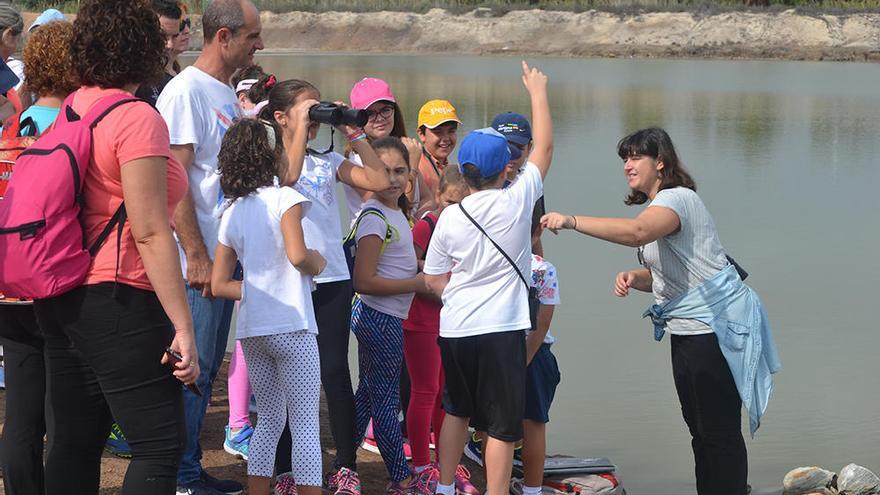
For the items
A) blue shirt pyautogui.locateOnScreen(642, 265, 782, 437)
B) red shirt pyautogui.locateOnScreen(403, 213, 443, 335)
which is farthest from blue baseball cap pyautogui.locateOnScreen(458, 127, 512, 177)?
blue shirt pyautogui.locateOnScreen(642, 265, 782, 437)

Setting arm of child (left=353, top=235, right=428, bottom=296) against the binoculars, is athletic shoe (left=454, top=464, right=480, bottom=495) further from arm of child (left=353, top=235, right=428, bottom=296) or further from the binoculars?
the binoculars

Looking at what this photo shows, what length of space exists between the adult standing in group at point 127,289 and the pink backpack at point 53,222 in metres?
0.03

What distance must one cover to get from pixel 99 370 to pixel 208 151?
3.48 feet

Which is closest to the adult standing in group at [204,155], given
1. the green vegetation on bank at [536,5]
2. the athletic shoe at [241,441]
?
the athletic shoe at [241,441]

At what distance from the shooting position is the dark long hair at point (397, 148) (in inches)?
161

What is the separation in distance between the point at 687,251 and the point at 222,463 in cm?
173

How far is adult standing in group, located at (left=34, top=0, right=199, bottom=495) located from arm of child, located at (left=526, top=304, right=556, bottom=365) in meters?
1.47

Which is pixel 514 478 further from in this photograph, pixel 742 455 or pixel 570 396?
pixel 570 396

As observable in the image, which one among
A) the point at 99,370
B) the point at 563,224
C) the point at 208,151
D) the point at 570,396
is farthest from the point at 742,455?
the point at 99,370

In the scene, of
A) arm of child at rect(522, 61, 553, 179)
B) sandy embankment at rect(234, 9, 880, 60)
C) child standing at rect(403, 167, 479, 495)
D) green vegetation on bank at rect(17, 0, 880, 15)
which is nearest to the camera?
arm of child at rect(522, 61, 553, 179)

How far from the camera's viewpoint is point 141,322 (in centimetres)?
265

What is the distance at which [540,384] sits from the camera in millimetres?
3998

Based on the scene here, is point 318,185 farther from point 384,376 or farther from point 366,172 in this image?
point 384,376

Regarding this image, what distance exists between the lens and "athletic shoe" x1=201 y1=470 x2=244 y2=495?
376 centimetres
